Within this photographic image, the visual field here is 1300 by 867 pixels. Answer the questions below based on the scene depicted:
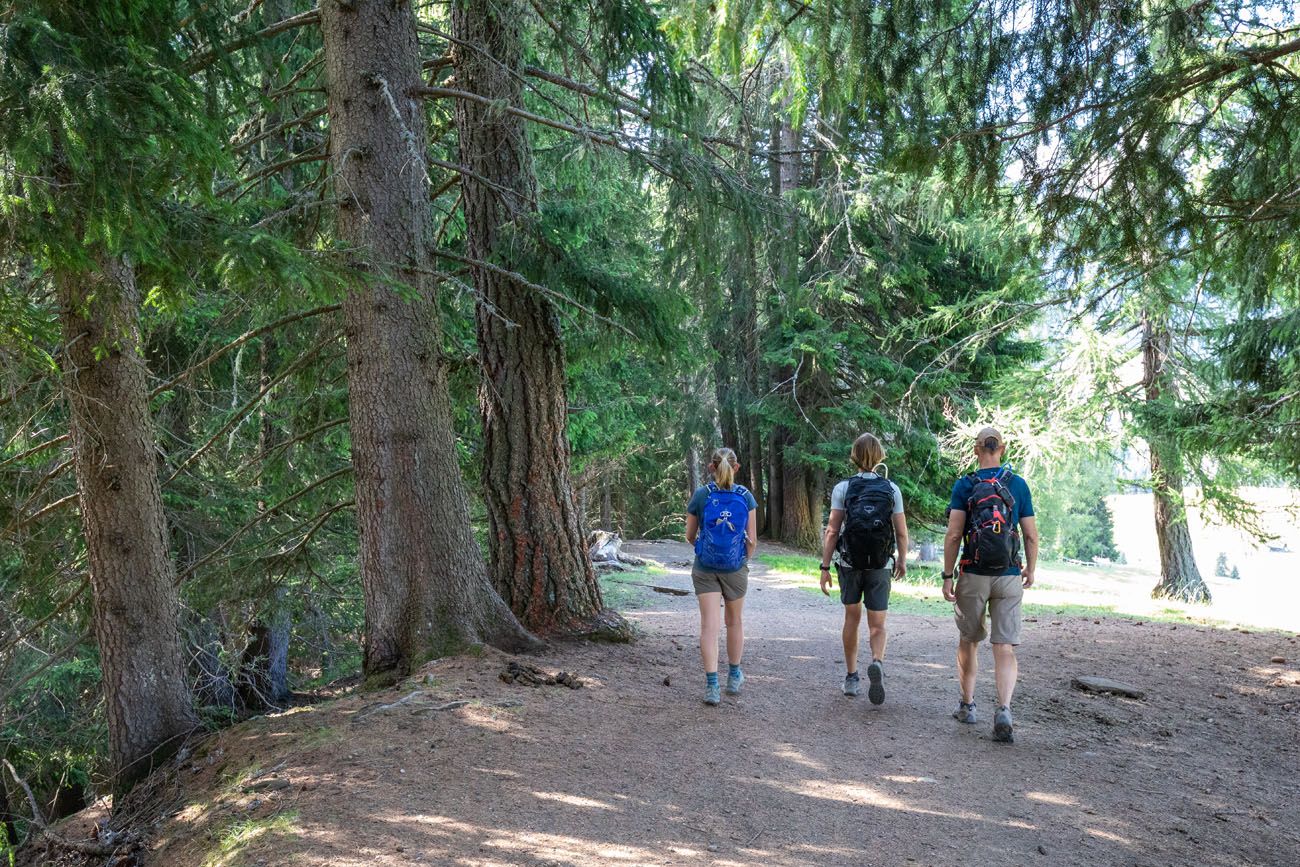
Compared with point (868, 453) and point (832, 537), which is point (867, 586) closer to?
point (832, 537)

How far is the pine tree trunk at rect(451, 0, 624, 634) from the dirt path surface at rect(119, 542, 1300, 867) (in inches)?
27.7

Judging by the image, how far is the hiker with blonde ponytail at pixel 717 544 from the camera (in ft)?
20.7

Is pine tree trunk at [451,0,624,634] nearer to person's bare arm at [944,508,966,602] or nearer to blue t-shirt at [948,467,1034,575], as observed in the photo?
person's bare arm at [944,508,966,602]

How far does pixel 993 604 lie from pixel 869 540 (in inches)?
36.8

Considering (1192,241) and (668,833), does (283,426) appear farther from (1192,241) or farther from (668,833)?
(1192,241)

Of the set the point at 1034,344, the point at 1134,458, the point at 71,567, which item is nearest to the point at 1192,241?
the point at 71,567

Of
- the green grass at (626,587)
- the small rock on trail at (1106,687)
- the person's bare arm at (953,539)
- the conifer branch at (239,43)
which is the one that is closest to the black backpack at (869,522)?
the person's bare arm at (953,539)

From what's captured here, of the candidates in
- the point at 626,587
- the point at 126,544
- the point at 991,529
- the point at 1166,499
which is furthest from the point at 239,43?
the point at 1166,499

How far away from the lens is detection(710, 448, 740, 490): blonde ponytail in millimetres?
6359

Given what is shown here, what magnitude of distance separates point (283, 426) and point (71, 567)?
7.28 ft

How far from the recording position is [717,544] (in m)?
6.30

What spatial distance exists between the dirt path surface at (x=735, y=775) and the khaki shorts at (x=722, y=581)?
0.82 metres

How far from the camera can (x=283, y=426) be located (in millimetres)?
8797

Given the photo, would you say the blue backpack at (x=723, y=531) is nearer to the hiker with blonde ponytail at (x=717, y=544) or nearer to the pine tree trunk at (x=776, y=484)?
the hiker with blonde ponytail at (x=717, y=544)
